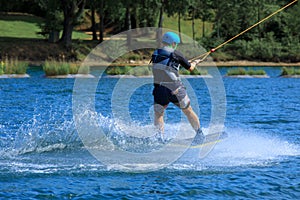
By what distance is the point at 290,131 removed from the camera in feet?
54.0

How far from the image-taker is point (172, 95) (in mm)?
13086

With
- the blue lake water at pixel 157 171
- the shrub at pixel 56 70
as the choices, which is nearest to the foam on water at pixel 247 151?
the blue lake water at pixel 157 171

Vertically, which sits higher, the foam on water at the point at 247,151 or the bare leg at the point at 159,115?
the bare leg at the point at 159,115

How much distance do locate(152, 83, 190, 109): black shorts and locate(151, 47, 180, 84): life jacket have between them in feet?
0.42

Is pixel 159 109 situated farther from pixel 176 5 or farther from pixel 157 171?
pixel 176 5

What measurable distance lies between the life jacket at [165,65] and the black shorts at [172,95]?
128mm

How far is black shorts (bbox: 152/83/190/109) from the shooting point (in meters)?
13.1

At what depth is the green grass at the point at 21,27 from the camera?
2672 inches

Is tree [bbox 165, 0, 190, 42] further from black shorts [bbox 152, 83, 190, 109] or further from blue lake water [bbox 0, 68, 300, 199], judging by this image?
black shorts [bbox 152, 83, 190, 109]

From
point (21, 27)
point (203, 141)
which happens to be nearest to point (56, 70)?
point (203, 141)

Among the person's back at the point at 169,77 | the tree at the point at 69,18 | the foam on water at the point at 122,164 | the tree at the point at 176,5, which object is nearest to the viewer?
the foam on water at the point at 122,164

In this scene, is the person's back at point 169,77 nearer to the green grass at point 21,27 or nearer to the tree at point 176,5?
the tree at point 176,5

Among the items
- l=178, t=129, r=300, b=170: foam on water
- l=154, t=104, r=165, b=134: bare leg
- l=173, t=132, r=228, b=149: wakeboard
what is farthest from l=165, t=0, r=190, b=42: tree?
l=154, t=104, r=165, b=134: bare leg

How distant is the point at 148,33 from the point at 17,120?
195ft
